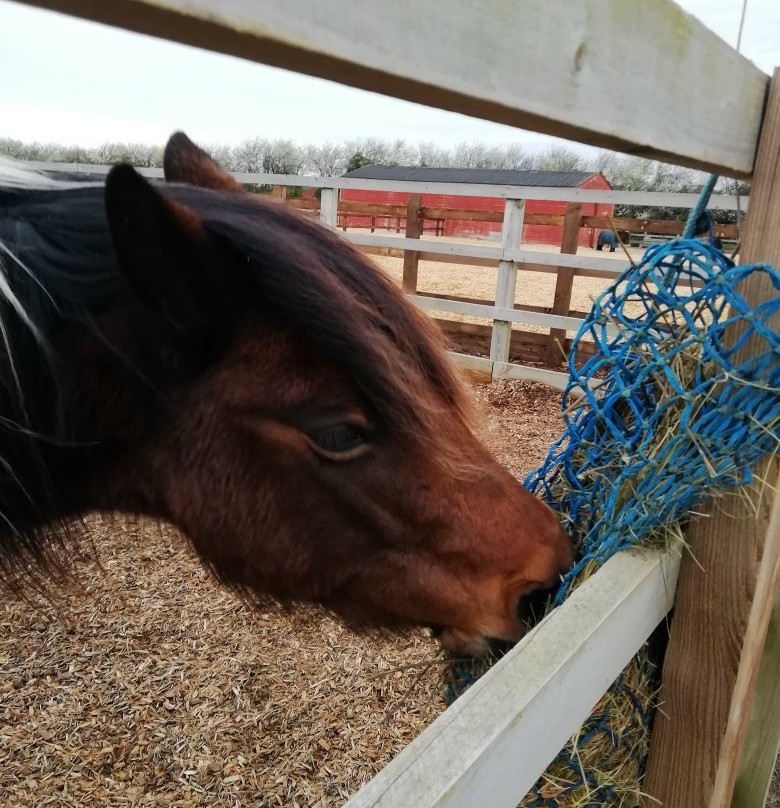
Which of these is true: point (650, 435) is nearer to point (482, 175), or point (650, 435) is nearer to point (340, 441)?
point (340, 441)

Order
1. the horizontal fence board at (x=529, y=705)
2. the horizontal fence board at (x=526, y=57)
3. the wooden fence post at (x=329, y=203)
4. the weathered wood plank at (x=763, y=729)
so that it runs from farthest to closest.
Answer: the wooden fence post at (x=329, y=203) → the weathered wood plank at (x=763, y=729) → the horizontal fence board at (x=529, y=705) → the horizontal fence board at (x=526, y=57)

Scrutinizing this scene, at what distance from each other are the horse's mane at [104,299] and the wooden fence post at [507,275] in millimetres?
5558

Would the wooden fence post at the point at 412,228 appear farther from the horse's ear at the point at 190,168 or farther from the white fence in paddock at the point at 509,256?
the horse's ear at the point at 190,168

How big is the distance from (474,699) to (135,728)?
2.11 m

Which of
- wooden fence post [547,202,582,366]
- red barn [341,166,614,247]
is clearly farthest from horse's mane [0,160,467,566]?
red barn [341,166,614,247]

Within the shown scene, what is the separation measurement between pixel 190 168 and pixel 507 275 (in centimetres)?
551

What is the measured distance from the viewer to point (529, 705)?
76cm

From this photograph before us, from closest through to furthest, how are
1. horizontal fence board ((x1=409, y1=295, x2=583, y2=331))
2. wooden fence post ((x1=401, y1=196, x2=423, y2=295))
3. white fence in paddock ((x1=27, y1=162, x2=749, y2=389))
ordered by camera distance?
white fence in paddock ((x1=27, y1=162, x2=749, y2=389))
horizontal fence board ((x1=409, y1=295, x2=583, y2=331))
wooden fence post ((x1=401, y1=196, x2=423, y2=295))

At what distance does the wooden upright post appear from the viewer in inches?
45.2

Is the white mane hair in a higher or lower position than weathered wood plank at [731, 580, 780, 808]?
higher

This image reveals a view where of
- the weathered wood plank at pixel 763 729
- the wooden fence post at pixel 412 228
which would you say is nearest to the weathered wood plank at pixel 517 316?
the wooden fence post at pixel 412 228

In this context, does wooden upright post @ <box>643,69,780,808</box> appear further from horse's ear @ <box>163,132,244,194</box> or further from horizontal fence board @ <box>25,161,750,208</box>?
horizontal fence board @ <box>25,161,750,208</box>

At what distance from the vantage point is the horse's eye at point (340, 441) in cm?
117

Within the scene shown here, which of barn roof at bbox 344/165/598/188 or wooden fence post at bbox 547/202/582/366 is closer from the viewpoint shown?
wooden fence post at bbox 547/202/582/366
